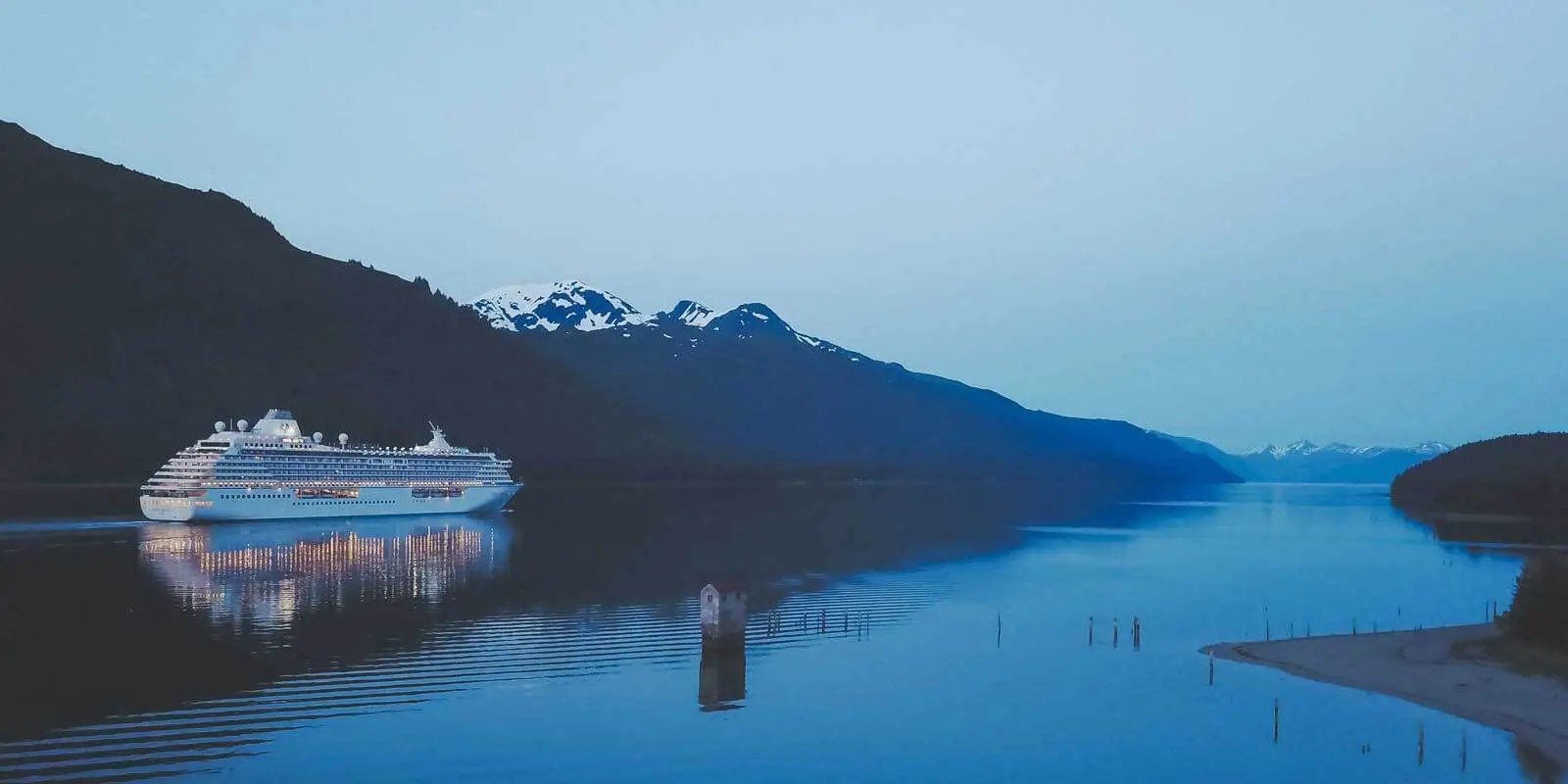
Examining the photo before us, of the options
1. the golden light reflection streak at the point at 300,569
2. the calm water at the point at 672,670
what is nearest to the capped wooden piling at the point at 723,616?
the calm water at the point at 672,670

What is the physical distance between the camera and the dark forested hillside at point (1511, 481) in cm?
15275

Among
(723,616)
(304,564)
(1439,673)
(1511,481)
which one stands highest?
(1511,481)

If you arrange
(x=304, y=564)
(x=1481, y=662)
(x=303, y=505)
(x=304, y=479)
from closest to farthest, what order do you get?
1. (x=1481, y=662)
2. (x=304, y=564)
3. (x=303, y=505)
4. (x=304, y=479)

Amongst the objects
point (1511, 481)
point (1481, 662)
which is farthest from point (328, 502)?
point (1511, 481)

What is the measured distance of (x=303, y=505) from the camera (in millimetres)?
125188

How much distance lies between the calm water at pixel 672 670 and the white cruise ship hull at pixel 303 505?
23.9 meters

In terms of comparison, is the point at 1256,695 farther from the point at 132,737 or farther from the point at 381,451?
the point at 381,451

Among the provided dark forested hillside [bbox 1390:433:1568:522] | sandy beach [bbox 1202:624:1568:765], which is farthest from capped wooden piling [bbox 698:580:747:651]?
dark forested hillside [bbox 1390:433:1568:522]

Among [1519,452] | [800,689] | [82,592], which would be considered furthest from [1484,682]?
[1519,452]

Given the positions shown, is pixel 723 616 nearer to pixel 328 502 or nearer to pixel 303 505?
pixel 303 505

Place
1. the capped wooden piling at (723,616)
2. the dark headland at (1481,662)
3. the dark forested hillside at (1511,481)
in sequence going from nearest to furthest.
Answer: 1. the dark headland at (1481,662)
2. the capped wooden piling at (723,616)
3. the dark forested hillside at (1511,481)

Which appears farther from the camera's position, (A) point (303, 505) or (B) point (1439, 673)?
(A) point (303, 505)

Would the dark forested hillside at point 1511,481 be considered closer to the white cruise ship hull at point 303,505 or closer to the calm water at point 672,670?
the calm water at point 672,670

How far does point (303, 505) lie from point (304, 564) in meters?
52.6
